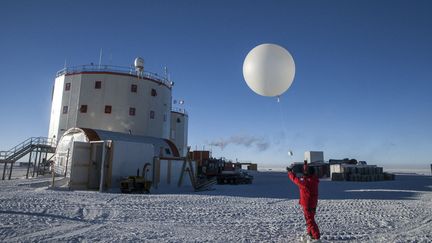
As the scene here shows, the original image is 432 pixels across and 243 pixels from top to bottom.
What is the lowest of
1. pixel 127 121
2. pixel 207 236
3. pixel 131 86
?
pixel 207 236

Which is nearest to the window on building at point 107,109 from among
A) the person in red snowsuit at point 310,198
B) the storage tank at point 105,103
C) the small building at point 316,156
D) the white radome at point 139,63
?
the storage tank at point 105,103

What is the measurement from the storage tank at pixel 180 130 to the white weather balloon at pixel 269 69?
1549 inches

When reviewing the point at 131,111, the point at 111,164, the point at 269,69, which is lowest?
the point at 111,164

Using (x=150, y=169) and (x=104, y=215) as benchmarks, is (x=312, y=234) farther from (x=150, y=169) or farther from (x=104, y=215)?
(x=150, y=169)

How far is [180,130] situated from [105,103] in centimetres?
1991

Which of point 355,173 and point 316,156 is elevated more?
point 316,156

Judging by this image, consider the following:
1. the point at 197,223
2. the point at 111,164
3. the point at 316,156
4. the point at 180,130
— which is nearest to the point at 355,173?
the point at 316,156

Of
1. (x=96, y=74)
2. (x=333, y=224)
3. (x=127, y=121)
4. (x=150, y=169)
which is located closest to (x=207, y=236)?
(x=333, y=224)

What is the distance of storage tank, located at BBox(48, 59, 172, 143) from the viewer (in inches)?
1292

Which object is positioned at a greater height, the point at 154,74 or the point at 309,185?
the point at 154,74

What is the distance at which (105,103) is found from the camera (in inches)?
1303

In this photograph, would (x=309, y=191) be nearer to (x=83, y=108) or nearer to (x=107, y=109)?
(x=107, y=109)

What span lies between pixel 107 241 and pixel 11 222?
12.3ft

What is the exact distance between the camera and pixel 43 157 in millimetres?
32562
